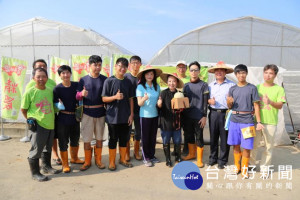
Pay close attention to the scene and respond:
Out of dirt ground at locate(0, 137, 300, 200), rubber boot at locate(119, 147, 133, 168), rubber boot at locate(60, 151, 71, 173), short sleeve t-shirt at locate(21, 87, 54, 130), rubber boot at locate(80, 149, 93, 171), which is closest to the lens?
dirt ground at locate(0, 137, 300, 200)

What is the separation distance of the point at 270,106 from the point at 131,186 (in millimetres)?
2488

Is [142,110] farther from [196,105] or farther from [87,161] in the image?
[87,161]

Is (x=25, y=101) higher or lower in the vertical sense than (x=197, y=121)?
higher

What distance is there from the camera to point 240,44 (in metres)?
7.53

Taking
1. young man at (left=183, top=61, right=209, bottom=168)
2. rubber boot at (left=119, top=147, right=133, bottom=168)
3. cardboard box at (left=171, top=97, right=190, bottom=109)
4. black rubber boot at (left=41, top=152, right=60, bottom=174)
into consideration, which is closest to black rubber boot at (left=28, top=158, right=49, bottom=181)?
black rubber boot at (left=41, top=152, right=60, bottom=174)

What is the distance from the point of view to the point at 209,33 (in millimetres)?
7508

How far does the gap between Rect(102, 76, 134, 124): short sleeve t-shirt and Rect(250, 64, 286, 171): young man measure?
2161 millimetres

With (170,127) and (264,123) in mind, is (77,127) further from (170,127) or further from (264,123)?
(264,123)

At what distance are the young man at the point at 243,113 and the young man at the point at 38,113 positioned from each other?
2.79 metres

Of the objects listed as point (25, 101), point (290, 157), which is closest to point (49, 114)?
point (25, 101)

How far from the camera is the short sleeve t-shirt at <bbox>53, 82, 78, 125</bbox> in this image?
329cm

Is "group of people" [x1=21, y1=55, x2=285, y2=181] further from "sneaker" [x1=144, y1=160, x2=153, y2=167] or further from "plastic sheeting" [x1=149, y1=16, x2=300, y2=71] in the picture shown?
"plastic sheeting" [x1=149, y1=16, x2=300, y2=71]

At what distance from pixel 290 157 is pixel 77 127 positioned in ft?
14.4

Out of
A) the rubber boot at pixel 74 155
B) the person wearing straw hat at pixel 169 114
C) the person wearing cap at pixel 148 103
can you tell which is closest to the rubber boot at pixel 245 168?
the person wearing straw hat at pixel 169 114
